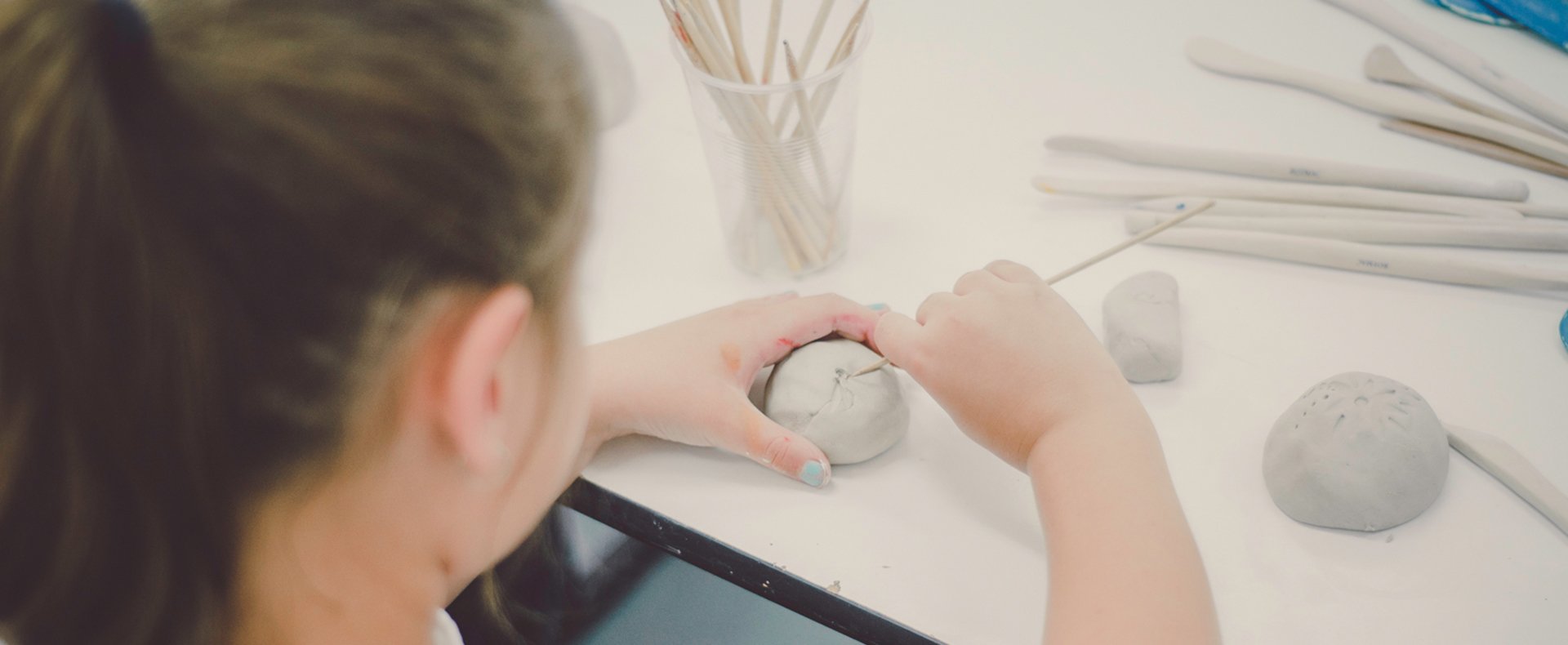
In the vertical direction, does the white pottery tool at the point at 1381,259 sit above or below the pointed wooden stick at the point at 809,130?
below

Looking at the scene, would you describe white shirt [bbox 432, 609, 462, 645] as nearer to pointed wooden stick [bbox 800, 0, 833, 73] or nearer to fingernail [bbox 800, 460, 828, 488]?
fingernail [bbox 800, 460, 828, 488]

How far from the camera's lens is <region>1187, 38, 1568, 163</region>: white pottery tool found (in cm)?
78

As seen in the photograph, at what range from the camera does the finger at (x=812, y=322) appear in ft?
2.16

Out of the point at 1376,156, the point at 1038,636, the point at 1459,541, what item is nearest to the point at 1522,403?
the point at 1459,541

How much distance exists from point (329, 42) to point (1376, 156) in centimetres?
80

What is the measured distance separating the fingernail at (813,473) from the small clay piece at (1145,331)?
21 centimetres

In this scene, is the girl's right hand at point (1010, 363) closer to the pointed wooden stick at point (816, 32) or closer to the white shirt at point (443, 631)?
the pointed wooden stick at point (816, 32)

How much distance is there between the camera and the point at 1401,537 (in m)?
0.57

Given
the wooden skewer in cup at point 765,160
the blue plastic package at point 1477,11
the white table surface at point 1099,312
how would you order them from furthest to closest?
the blue plastic package at point 1477,11 < the wooden skewer in cup at point 765,160 < the white table surface at point 1099,312

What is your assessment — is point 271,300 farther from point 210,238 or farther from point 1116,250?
point 1116,250

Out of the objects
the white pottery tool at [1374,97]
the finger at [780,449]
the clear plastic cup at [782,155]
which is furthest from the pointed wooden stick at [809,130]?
the white pottery tool at [1374,97]

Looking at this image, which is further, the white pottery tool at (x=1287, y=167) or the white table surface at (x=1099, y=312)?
the white pottery tool at (x=1287, y=167)

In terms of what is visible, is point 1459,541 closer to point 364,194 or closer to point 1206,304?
point 1206,304

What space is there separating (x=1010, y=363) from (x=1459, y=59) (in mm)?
578
